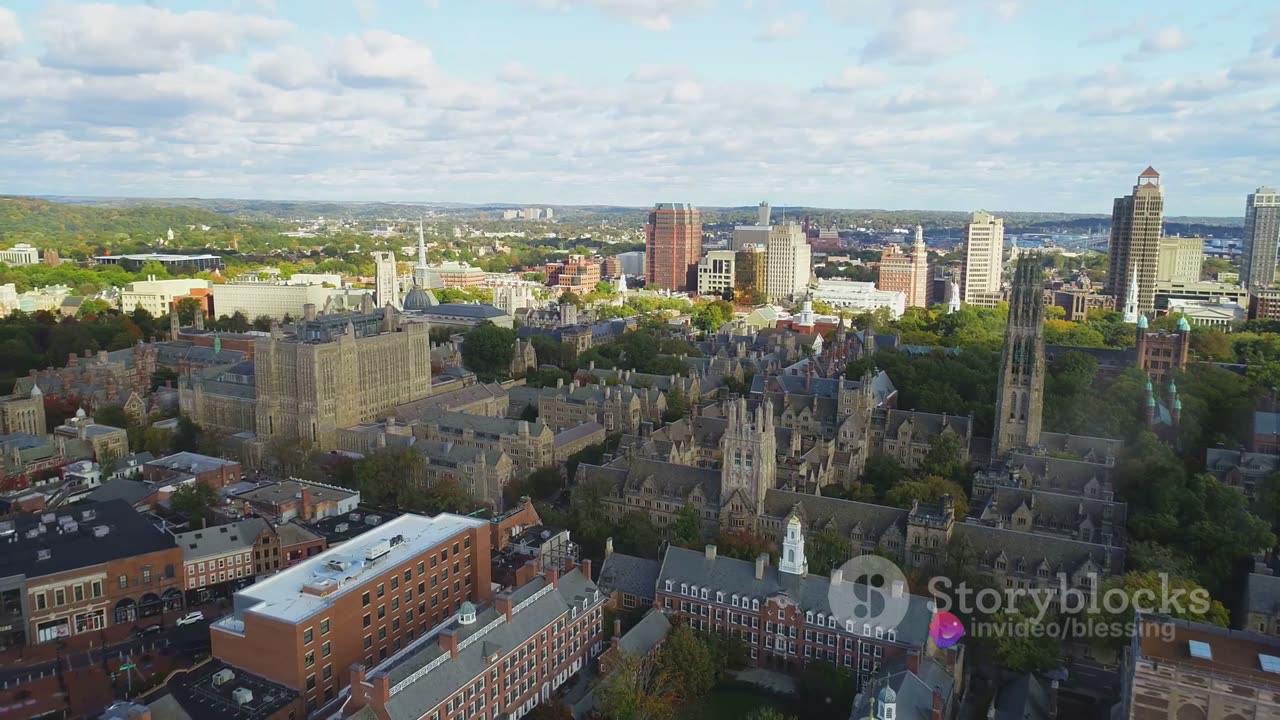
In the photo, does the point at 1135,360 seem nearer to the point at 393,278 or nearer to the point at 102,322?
the point at 393,278

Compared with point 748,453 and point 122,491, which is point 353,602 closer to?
point 748,453

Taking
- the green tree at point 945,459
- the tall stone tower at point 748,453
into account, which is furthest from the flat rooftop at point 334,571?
the green tree at point 945,459

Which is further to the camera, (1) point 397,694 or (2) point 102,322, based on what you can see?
(2) point 102,322

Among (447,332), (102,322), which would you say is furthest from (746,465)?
(102,322)

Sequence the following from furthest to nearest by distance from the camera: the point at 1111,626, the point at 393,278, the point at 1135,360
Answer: the point at 393,278
the point at 1135,360
the point at 1111,626

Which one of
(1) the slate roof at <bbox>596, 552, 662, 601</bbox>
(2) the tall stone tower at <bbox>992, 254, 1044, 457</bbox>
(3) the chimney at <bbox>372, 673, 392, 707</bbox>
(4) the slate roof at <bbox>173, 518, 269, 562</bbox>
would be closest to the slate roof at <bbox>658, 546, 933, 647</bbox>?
(1) the slate roof at <bbox>596, 552, 662, 601</bbox>

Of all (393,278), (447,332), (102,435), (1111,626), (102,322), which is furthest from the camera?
(393,278)
